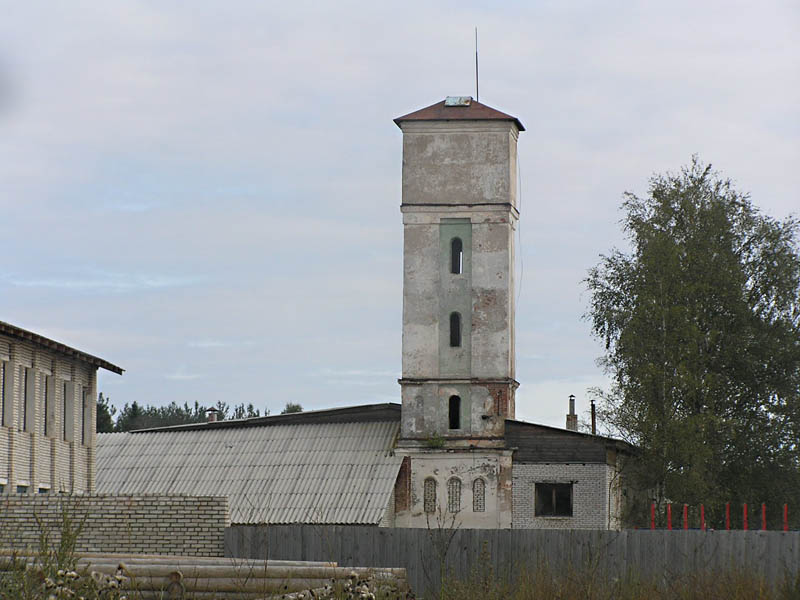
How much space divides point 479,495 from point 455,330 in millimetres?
4892

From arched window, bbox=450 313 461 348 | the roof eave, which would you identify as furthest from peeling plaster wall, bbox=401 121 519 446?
the roof eave

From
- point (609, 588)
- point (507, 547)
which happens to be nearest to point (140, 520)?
point (507, 547)

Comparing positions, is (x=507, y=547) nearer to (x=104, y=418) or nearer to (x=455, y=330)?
(x=455, y=330)

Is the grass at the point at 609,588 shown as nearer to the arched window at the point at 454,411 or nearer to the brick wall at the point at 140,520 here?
the brick wall at the point at 140,520

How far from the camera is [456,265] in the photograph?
40594 millimetres

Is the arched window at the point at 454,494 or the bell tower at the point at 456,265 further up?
the bell tower at the point at 456,265

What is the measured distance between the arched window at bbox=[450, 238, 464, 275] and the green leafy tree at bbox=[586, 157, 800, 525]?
4.31 metres

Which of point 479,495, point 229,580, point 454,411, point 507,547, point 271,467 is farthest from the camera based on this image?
point 454,411

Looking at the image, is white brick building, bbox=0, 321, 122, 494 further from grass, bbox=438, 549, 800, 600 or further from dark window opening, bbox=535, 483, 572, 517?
grass, bbox=438, 549, 800, 600

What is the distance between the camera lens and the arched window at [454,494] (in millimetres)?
38875

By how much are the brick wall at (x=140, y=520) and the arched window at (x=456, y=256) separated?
17.4 m

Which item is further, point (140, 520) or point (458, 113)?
point (458, 113)

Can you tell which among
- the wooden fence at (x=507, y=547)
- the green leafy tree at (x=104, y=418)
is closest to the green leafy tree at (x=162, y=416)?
the green leafy tree at (x=104, y=418)

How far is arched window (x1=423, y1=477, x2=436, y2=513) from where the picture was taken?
38938 millimetres
